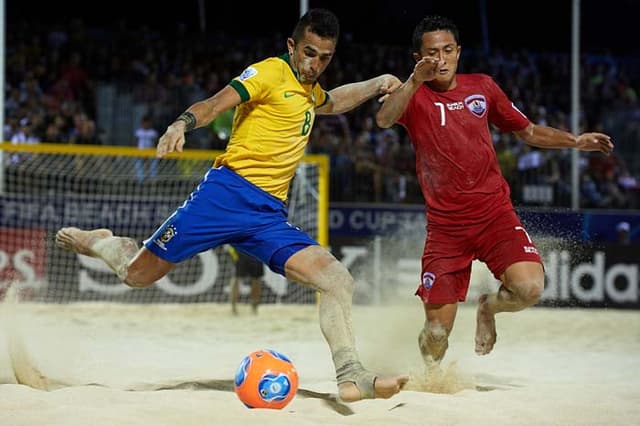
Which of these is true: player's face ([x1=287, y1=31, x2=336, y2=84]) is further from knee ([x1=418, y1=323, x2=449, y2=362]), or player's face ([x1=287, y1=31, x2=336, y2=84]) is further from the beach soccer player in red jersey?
knee ([x1=418, y1=323, x2=449, y2=362])

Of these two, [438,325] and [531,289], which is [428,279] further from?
[531,289]

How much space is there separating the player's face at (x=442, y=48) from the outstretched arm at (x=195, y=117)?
1484 millimetres

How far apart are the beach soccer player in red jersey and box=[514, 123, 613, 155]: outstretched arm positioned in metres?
0.02

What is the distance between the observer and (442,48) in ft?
19.8

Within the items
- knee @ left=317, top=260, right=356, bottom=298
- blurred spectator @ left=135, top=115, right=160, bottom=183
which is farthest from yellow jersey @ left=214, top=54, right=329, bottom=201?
blurred spectator @ left=135, top=115, right=160, bottom=183

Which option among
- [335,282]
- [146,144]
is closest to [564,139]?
[335,282]

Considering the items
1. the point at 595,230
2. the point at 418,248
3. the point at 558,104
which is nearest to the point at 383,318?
the point at 418,248

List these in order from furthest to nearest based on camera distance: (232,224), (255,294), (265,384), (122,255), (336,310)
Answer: (255,294) < (122,255) < (232,224) < (336,310) < (265,384)

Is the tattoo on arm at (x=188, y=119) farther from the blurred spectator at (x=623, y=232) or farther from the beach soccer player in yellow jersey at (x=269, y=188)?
the blurred spectator at (x=623, y=232)

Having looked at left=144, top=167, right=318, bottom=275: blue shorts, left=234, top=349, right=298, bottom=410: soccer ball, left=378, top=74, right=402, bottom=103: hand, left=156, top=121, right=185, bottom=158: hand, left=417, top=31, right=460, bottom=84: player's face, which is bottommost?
left=234, top=349, right=298, bottom=410: soccer ball

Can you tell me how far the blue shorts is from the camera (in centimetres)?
548

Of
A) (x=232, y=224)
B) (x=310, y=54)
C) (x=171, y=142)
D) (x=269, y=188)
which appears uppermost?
(x=310, y=54)

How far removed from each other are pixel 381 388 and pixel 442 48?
94.7 inches

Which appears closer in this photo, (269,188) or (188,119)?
(188,119)
